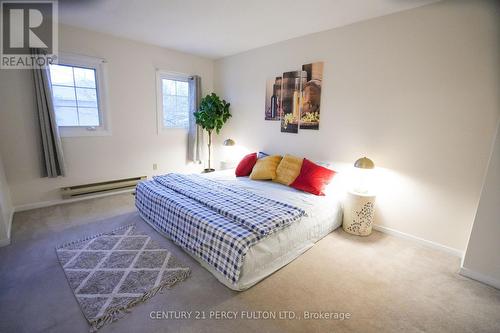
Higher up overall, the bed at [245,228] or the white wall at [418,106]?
the white wall at [418,106]

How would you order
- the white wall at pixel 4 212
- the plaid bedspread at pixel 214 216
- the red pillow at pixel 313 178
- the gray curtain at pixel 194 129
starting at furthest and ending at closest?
the gray curtain at pixel 194 129
the red pillow at pixel 313 178
the white wall at pixel 4 212
the plaid bedspread at pixel 214 216

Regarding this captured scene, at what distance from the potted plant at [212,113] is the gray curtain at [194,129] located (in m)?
0.12

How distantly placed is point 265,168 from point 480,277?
245cm

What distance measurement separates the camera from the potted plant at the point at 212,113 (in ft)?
14.1

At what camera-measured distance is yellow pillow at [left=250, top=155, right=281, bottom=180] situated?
3.36m

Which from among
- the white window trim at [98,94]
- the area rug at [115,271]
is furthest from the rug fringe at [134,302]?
the white window trim at [98,94]

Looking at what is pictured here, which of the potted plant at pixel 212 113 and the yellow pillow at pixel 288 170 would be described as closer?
the yellow pillow at pixel 288 170

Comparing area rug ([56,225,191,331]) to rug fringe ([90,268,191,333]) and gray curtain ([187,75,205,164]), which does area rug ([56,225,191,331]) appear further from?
gray curtain ([187,75,205,164])

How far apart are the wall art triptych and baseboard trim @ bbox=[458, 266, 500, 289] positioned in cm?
218

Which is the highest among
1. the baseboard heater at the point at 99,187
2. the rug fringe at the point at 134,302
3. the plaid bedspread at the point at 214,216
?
the plaid bedspread at the point at 214,216

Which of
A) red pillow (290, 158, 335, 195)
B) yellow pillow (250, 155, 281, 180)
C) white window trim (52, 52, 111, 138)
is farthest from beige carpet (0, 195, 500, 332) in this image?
white window trim (52, 52, 111, 138)

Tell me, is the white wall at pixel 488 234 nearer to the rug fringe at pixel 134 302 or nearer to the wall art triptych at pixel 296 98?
the wall art triptych at pixel 296 98

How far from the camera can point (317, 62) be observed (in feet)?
10.5

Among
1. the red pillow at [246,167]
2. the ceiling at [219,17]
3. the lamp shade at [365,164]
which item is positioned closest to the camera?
the ceiling at [219,17]
